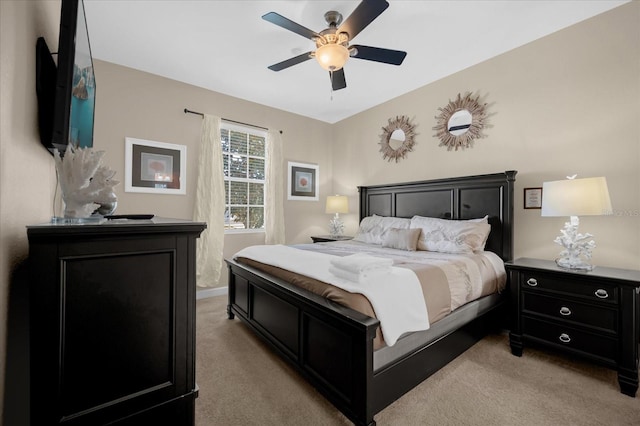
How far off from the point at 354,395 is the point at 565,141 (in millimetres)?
→ 2957

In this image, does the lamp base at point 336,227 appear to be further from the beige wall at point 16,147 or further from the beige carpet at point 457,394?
the beige wall at point 16,147

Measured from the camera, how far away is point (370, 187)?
4.34m

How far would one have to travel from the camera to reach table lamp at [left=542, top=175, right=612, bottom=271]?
2.01 meters

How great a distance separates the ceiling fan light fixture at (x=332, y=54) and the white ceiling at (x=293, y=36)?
0.39m

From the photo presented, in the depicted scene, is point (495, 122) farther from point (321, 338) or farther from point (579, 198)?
point (321, 338)

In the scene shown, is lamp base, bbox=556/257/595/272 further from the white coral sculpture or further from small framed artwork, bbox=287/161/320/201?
small framed artwork, bbox=287/161/320/201

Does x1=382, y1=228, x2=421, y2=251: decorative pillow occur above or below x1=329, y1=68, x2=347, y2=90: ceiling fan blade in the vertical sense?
below

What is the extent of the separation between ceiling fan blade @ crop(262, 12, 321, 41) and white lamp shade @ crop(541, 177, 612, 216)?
2288mm

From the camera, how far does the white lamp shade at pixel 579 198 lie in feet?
6.58

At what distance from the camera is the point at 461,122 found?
3.39 m

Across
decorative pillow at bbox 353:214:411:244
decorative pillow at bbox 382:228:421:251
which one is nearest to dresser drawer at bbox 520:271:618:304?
decorative pillow at bbox 382:228:421:251

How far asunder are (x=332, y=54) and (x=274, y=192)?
8.26 ft

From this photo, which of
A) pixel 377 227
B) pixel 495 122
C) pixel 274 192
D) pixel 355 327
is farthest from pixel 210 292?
pixel 495 122

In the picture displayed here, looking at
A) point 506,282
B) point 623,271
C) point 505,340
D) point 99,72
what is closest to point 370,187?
point 506,282
